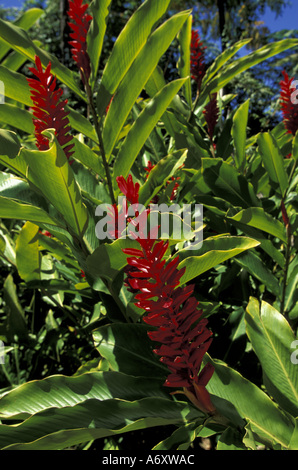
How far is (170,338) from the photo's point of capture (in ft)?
2.40

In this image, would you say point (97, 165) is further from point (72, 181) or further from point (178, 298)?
point (178, 298)

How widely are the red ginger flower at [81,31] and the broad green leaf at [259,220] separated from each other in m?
0.55

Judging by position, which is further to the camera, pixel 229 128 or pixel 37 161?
pixel 229 128

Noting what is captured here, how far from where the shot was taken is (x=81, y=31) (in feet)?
3.17

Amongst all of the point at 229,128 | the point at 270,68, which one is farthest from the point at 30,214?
the point at 270,68

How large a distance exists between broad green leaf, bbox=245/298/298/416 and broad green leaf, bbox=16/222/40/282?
2.21 ft

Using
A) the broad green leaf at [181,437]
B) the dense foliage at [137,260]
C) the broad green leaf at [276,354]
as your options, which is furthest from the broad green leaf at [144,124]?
the broad green leaf at [181,437]

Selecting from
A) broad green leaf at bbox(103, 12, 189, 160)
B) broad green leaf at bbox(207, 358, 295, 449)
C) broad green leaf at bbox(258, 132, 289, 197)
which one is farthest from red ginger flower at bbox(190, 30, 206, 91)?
broad green leaf at bbox(207, 358, 295, 449)

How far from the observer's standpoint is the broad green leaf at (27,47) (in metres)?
0.96

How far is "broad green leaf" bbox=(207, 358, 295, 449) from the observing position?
865 mm

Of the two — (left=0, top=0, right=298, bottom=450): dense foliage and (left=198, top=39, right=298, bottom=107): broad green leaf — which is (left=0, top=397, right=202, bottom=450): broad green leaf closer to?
(left=0, top=0, right=298, bottom=450): dense foliage

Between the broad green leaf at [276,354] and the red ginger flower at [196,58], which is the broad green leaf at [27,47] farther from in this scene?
the broad green leaf at [276,354]

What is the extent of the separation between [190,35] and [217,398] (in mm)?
1283
